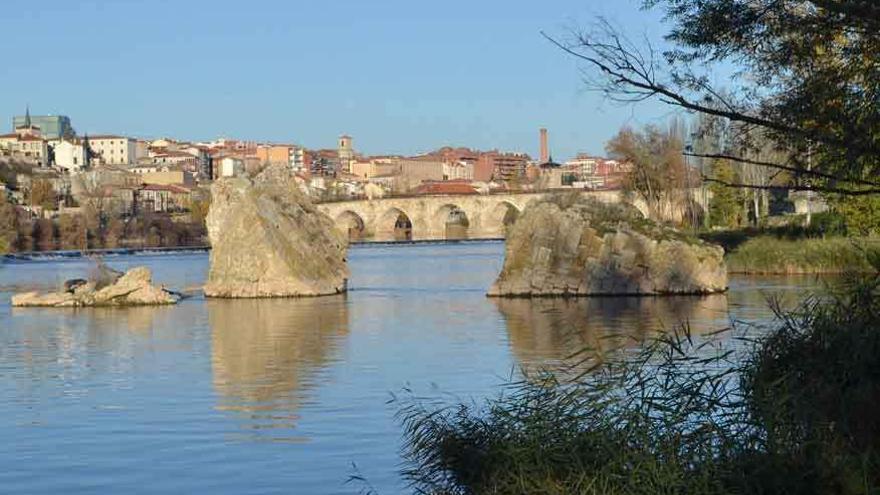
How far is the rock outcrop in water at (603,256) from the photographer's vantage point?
30.1 meters

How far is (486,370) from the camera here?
17578mm

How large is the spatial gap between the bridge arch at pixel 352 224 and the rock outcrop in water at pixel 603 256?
226 ft

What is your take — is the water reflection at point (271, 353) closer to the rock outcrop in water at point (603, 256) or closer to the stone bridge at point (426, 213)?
the rock outcrop in water at point (603, 256)

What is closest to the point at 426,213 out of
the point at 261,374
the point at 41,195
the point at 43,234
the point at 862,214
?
the point at 43,234

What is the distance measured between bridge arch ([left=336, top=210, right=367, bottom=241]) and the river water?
66.5 m

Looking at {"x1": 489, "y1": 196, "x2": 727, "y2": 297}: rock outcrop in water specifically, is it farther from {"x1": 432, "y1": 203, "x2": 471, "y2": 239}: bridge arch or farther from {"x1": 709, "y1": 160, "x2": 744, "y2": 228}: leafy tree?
{"x1": 432, "y1": 203, "x2": 471, "y2": 239}: bridge arch

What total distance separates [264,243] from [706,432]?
79.1 feet

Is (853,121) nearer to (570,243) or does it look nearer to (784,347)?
(784,347)

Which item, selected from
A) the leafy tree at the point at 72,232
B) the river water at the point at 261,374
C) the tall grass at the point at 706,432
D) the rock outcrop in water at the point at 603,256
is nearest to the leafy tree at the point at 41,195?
the leafy tree at the point at 72,232

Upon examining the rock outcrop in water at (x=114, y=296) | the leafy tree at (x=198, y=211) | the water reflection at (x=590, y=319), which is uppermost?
the leafy tree at (x=198, y=211)

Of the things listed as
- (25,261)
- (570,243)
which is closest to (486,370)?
(570,243)

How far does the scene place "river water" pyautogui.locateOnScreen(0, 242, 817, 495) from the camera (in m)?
11.8

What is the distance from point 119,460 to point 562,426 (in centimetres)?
490

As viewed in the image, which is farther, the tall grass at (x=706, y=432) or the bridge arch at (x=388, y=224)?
the bridge arch at (x=388, y=224)
